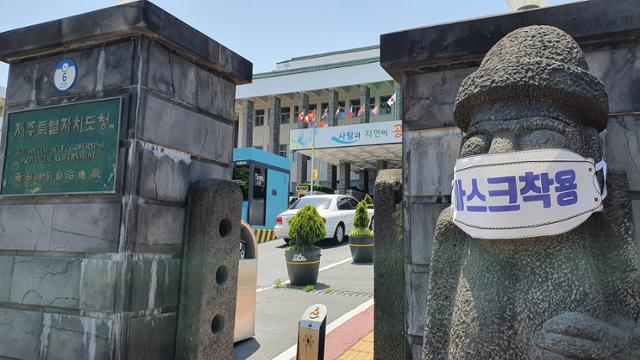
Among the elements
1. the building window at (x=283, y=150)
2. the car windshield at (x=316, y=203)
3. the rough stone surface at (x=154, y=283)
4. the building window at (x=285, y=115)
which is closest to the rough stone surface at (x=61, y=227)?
the rough stone surface at (x=154, y=283)

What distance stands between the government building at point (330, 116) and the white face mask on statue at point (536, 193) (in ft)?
74.9

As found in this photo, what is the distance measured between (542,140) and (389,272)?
1789 mm

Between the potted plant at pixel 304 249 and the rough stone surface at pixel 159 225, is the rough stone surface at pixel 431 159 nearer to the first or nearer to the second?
the rough stone surface at pixel 159 225

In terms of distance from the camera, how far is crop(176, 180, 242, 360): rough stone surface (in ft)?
11.1

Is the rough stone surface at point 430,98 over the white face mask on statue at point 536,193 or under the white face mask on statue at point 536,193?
over

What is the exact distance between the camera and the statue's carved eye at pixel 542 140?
68.2 inches

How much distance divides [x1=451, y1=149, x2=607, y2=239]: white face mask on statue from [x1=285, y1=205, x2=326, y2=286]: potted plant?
7.07 m

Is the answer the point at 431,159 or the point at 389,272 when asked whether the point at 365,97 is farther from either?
the point at 431,159

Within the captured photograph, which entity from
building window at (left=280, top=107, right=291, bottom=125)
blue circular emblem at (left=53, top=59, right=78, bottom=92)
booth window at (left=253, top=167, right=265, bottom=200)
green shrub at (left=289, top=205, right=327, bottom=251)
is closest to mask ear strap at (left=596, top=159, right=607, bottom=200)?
blue circular emblem at (left=53, top=59, right=78, bottom=92)

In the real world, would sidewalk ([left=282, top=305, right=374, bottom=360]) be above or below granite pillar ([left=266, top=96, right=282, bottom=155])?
below

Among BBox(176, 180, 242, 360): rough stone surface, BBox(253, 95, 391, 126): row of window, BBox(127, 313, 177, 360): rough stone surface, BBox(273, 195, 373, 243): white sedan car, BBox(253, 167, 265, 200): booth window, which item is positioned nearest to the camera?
BBox(127, 313, 177, 360): rough stone surface

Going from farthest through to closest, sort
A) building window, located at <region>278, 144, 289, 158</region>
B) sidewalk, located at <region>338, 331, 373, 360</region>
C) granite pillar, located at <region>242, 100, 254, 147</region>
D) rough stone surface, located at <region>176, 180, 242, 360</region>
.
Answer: building window, located at <region>278, 144, 289, 158</region> → granite pillar, located at <region>242, 100, 254, 147</region> → sidewalk, located at <region>338, 331, 373, 360</region> → rough stone surface, located at <region>176, 180, 242, 360</region>

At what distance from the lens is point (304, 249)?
28.9 ft

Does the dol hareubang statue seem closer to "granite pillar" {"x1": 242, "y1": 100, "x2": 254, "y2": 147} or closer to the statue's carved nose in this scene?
the statue's carved nose
